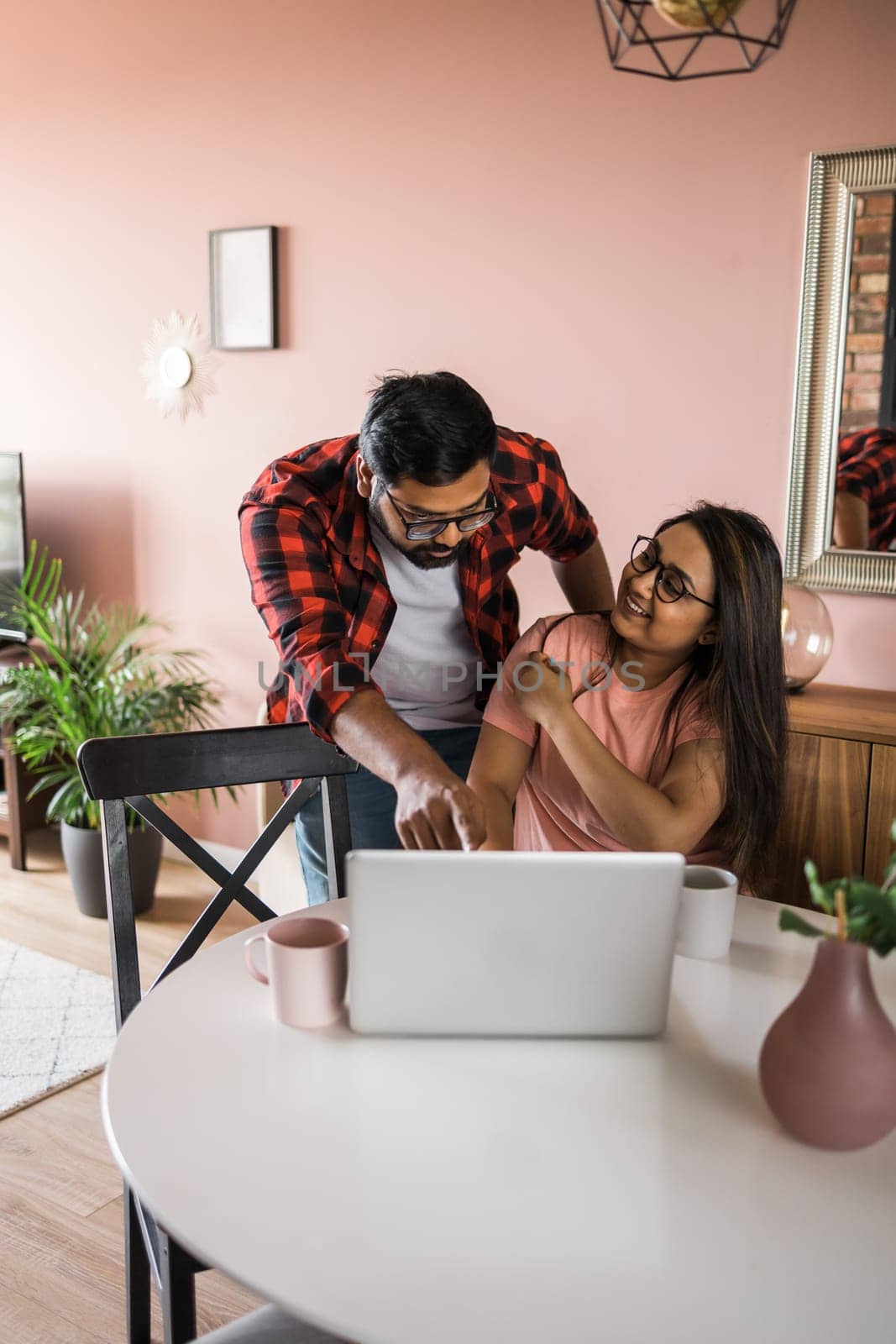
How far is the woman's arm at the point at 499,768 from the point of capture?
5.65ft

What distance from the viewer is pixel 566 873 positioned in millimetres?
1023

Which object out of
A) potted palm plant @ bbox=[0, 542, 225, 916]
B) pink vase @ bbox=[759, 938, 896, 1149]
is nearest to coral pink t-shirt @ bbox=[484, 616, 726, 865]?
pink vase @ bbox=[759, 938, 896, 1149]

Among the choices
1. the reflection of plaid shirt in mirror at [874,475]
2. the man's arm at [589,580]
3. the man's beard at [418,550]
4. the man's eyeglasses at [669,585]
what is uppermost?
the reflection of plaid shirt in mirror at [874,475]

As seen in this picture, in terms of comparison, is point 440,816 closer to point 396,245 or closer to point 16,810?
point 396,245

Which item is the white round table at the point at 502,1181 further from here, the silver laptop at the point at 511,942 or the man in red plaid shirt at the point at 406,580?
the man in red plaid shirt at the point at 406,580

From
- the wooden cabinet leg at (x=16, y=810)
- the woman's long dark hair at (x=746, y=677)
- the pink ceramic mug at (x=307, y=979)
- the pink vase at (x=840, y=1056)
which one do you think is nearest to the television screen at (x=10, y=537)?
the wooden cabinet leg at (x=16, y=810)

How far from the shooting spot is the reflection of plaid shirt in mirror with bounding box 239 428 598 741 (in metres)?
1.64

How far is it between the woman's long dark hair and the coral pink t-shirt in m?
0.05

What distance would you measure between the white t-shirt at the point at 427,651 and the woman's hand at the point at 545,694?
265 millimetres

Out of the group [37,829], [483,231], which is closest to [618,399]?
[483,231]

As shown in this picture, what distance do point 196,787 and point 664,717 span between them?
2.28 ft

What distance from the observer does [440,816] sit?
1.26 meters

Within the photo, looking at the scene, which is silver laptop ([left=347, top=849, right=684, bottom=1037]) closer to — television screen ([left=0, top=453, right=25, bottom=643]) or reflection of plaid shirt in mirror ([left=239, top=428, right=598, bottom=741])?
reflection of plaid shirt in mirror ([left=239, top=428, right=598, bottom=741])

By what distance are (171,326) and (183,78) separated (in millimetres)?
686
